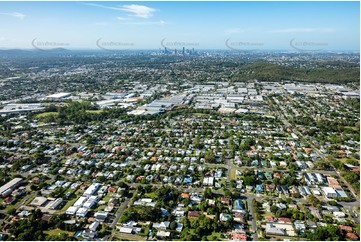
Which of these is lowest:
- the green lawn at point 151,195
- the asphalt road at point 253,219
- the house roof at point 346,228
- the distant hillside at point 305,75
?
the green lawn at point 151,195

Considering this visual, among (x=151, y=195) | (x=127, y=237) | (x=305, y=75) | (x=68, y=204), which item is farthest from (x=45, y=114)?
(x=305, y=75)

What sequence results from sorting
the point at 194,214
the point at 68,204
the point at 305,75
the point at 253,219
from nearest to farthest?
the point at 253,219, the point at 194,214, the point at 68,204, the point at 305,75

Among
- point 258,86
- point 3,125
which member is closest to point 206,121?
point 3,125

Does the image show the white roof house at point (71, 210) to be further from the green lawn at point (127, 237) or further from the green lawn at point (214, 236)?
the green lawn at point (214, 236)

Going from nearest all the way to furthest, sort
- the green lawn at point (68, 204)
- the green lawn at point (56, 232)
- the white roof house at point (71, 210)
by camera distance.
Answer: the green lawn at point (56, 232) → the white roof house at point (71, 210) → the green lawn at point (68, 204)

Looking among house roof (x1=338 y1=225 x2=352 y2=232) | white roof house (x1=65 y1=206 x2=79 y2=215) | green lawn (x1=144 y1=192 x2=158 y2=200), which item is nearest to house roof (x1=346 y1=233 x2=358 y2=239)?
house roof (x1=338 y1=225 x2=352 y2=232)

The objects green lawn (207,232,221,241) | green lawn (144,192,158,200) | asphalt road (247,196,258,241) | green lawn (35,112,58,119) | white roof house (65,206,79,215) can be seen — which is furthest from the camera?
green lawn (35,112,58,119)

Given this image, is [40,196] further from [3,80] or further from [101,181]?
[3,80]

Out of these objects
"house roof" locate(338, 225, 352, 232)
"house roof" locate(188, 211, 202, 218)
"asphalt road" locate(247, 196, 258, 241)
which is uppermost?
"house roof" locate(338, 225, 352, 232)

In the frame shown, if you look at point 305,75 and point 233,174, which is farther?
point 305,75

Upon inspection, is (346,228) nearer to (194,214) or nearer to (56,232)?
(194,214)

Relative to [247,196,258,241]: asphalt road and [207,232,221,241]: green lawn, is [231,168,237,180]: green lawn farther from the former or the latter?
[207,232,221,241]: green lawn

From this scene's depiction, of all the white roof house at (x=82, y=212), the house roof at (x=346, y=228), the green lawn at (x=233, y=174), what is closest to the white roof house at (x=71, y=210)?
the white roof house at (x=82, y=212)

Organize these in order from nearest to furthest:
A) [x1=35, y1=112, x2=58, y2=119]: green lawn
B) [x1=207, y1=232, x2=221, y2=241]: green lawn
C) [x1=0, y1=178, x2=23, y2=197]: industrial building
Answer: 1. [x1=207, y1=232, x2=221, y2=241]: green lawn
2. [x1=0, y1=178, x2=23, y2=197]: industrial building
3. [x1=35, y1=112, x2=58, y2=119]: green lawn
